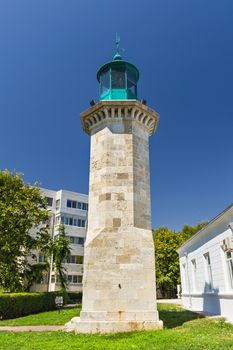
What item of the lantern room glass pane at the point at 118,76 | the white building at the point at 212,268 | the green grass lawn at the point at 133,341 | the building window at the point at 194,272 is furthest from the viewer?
the building window at the point at 194,272

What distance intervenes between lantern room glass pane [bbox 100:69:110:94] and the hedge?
1419cm

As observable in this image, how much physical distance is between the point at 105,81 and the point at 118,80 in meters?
0.72

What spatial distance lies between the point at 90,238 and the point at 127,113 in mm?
5605

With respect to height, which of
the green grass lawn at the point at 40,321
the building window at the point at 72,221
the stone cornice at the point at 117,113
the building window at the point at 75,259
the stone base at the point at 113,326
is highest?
the building window at the point at 72,221

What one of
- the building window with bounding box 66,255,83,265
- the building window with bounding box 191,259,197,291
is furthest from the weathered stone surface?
the building window with bounding box 66,255,83,265

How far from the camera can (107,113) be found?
12453 millimetres

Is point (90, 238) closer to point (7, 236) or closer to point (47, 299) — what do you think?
point (7, 236)

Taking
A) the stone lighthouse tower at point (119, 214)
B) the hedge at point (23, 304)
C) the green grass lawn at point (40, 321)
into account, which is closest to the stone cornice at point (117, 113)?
the stone lighthouse tower at point (119, 214)

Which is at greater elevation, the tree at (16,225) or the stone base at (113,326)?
the tree at (16,225)

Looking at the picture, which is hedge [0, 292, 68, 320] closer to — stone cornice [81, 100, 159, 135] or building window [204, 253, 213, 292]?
building window [204, 253, 213, 292]

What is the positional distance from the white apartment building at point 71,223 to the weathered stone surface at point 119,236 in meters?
28.4

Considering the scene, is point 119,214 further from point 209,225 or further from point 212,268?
point 212,268

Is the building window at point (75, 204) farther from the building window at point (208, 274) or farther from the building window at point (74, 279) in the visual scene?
the building window at point (208, 274)

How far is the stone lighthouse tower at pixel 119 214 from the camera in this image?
9969mm
